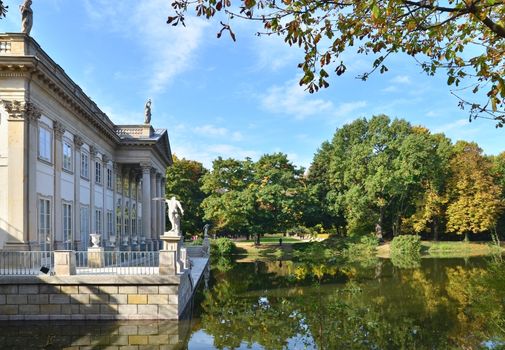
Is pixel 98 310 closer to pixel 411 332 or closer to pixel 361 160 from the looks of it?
pixel 411 332

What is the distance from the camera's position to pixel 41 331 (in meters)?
12.7

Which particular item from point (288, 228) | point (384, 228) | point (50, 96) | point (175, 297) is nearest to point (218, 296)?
point (175, 297)

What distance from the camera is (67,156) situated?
22.8 metres

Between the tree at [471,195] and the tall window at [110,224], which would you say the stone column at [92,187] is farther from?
the tree at [471,195]

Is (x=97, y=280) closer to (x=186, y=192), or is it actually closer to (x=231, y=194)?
(x=231, y=194)

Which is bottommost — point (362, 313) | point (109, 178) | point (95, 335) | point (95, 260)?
point (362, 313)

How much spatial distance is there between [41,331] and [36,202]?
7.40 metres

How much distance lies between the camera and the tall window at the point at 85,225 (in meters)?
25.1

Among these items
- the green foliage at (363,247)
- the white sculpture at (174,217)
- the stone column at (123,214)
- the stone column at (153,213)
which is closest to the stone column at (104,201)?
the stone column at (123,214)

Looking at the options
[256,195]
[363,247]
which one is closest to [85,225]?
[256,195]

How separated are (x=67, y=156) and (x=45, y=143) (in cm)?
301

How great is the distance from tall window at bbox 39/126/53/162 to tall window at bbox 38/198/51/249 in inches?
75.0

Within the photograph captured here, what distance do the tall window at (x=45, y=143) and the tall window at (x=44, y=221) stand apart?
1.91m

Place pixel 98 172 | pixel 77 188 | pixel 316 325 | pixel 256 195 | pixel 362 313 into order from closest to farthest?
pixel 316 325 → pixel 362 313 → pixel 77 188 → pixel 98 172 → pixel 256 195
